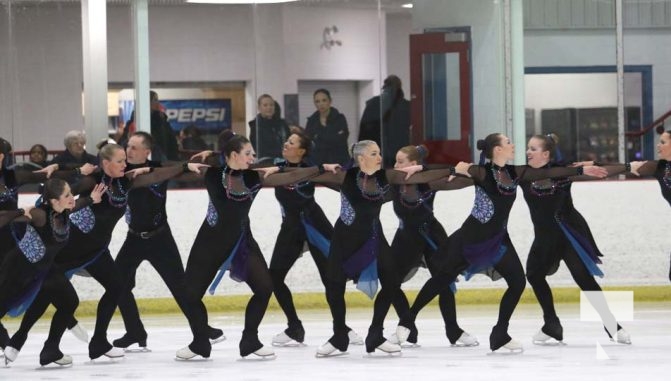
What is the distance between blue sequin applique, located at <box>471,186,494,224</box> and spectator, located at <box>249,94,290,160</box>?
3899mm

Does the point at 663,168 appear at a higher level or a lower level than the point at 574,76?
lower

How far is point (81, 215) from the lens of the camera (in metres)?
9.02

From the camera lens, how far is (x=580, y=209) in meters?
12.6

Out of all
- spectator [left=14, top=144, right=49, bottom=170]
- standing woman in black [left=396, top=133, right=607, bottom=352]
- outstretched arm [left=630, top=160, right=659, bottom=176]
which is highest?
spectator [left=14, top=144, right=49, bottom=170]

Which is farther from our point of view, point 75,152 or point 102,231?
point 75,152

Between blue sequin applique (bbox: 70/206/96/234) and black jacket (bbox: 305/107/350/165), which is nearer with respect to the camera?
blue sequin applique (bbox: 70/206/96/234)

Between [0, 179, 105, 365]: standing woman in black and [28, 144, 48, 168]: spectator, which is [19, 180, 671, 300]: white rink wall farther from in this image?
[0, 179, 105, 365]: standing woman in black

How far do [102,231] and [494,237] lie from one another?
244cm

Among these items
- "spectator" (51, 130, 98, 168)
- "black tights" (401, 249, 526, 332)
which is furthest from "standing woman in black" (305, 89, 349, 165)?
"black tights" (401, 249, 526, 332)

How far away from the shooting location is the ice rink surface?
8.09 meters

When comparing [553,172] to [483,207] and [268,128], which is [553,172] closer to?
[483,207]

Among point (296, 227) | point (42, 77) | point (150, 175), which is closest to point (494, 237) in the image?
point (296, 227)

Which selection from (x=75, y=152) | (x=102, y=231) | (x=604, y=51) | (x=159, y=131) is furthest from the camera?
(x=604, y=51)

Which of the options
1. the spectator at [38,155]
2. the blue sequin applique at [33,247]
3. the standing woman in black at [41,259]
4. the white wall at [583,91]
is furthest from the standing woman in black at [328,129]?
the blue sequin applique at [33,247]
